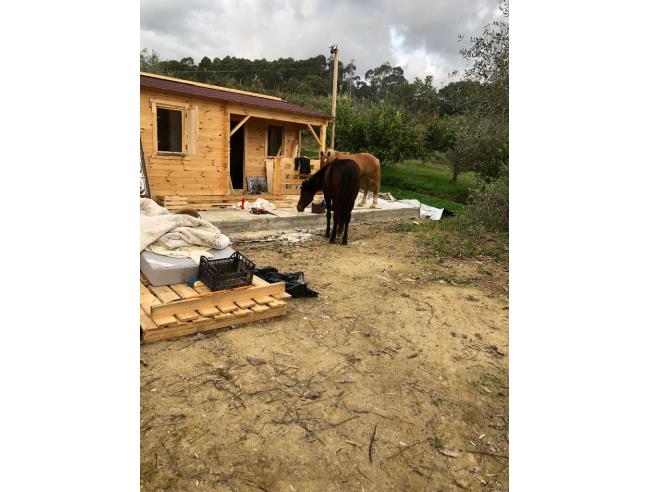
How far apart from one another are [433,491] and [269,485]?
3.03 feet

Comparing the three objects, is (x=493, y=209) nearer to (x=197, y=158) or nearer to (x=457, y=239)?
(x=457, y=239)

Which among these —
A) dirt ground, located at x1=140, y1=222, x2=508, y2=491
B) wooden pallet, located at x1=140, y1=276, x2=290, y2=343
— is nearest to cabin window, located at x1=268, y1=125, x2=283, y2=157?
dirt ground, located at x1=140, y1=222, x2=508, y2=491

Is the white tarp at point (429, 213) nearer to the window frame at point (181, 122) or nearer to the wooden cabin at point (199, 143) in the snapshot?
the wooden cabin at point (199, 143)

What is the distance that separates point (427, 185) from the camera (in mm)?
22359

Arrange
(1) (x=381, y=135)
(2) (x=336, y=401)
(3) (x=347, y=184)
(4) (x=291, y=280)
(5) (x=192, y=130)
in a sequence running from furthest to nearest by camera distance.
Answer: (1) (x=381, y=135) < (5) (x=192, y=130) < (3) (x=347, y=184) < (4) (x=291, y=280) < (2) (x=336, y=401)

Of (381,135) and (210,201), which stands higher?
(381,135)

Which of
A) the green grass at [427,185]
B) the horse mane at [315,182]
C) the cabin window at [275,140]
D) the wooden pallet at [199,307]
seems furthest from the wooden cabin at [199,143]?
the green grass at [427,185]

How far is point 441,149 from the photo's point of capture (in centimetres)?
2756

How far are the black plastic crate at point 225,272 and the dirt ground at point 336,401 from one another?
54 centimetres

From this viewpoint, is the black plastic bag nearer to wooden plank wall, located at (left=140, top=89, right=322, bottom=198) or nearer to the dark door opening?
wooden plank wall, located at (left=140, top=89, right=322, bottom=198)

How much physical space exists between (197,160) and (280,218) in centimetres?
321

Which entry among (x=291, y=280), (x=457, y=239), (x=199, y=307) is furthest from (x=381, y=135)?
(x=199, y=307)

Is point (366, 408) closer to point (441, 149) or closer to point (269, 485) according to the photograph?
point (269, 485)

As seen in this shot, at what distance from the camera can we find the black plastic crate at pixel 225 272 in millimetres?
4223
